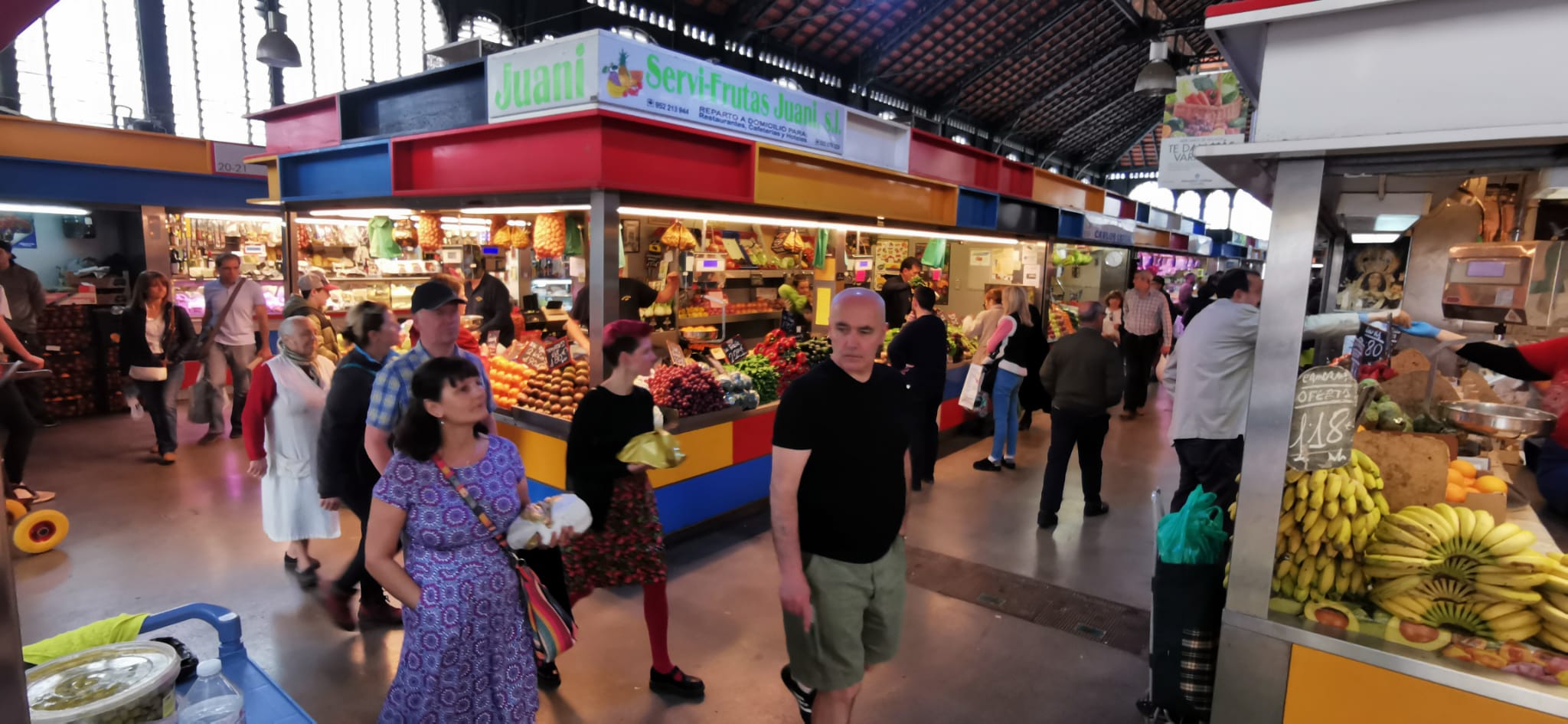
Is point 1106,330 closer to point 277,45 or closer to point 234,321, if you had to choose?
point 234,321

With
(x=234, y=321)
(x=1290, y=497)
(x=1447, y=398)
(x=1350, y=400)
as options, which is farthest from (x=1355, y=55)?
(x=234, y=321)

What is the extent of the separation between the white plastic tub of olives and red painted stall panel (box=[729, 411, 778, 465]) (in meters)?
4.25

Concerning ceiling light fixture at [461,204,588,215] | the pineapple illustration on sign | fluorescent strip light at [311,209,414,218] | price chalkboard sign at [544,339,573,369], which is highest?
the pineapple illustration on sign

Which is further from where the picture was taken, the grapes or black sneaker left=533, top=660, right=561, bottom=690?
the grapes

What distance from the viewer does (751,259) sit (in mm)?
9312

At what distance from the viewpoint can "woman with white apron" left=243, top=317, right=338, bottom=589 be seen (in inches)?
172

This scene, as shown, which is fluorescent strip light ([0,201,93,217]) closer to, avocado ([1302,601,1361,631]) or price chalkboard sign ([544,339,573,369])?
price chalkboard sign ([544,339,573,369])

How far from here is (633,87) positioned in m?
4.74

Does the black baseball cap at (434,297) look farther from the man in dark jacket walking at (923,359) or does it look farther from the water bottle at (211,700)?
the man in dark jacket walking at (923,359)

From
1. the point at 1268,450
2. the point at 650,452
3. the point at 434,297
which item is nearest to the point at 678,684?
the point at 650,452

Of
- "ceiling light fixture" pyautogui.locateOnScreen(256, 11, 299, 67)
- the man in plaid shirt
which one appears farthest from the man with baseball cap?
the man in plaid shirt

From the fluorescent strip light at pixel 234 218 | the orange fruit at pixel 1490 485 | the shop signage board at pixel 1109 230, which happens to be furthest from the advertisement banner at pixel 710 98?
the fluorescent strip light at pixel 234 218

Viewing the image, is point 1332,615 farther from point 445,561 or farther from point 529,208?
point 529,208

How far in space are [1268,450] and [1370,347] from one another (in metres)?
2.36
